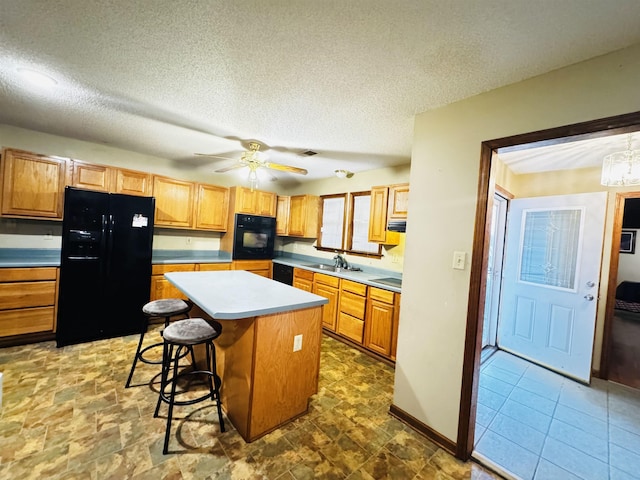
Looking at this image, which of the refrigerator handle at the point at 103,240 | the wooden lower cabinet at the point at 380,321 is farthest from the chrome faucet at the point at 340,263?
the refrigerator handle at the point at 103,240

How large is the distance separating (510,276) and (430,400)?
2.44m

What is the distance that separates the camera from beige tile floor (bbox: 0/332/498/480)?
152cm

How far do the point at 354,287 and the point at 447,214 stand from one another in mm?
1754

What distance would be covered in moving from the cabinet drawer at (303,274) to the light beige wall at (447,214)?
2.09 meters

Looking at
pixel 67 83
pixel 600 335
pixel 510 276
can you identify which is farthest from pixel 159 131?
pixel 600 335

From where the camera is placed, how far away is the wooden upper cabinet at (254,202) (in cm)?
438

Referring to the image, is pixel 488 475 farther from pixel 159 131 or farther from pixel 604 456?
pixel 159 131

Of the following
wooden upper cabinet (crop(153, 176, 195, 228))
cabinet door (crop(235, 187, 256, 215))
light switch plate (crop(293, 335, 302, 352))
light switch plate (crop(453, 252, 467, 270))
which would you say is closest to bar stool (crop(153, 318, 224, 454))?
light switch plate (crop(293, 335, 302, 352))

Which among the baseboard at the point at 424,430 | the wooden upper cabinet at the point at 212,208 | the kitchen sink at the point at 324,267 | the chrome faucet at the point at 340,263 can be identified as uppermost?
the wooden upper cabinet at the point at 212,208

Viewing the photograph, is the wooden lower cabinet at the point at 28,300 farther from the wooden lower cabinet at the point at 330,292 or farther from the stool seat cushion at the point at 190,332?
the wooden lower cabinet at the point at 330,292

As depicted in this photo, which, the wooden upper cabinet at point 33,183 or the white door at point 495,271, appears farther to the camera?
the white door at point 495,271

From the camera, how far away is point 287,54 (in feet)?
4.93

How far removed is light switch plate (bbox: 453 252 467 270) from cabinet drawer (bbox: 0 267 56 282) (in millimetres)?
4072

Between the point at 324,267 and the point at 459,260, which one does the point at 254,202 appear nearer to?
the point at 324,267
